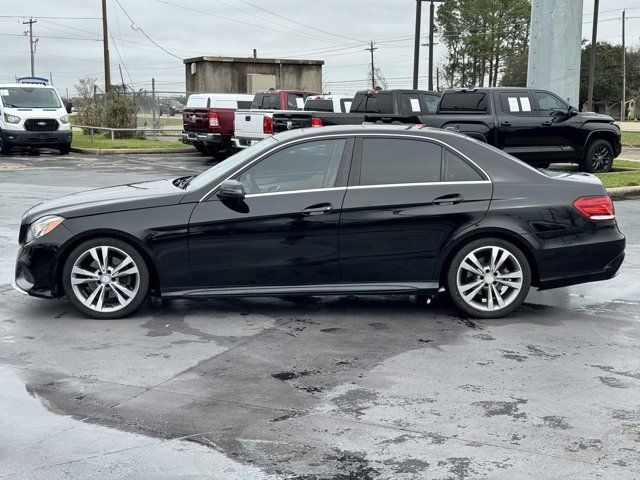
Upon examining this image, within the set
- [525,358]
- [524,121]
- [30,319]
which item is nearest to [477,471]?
[525,358]

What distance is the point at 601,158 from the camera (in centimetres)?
1972

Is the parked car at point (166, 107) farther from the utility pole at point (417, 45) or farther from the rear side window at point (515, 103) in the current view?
the rear side window at point (515, 103)

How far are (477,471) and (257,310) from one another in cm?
357

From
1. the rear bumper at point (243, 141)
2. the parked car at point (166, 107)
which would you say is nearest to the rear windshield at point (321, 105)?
the rear bumper at point (243, 141)

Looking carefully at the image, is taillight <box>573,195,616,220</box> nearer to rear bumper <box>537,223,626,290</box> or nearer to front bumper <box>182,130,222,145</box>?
rear bumper <box>537,223,626,290</box>

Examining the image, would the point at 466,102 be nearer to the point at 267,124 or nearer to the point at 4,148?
the point at 267,124

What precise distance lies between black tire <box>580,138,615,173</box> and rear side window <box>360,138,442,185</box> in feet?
43.1

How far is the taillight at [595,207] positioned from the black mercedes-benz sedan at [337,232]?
0.01m

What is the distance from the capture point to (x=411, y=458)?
172 inches

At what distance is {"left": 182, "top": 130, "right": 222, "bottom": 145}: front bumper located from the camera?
81.3ft

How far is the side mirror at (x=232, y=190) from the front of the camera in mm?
6906

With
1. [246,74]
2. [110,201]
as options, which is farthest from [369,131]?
[246,74]

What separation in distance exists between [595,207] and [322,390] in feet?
10.5

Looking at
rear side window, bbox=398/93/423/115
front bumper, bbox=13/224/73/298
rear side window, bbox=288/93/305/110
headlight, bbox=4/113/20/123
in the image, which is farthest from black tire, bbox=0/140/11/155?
front bumper, bbox=13/224/73/298
